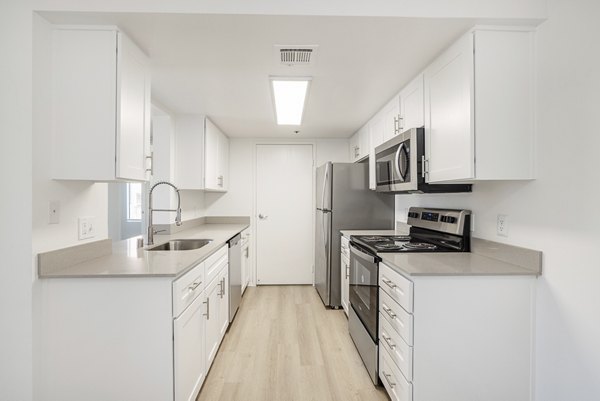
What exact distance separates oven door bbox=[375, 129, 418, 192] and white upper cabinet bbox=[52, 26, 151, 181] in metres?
1.76

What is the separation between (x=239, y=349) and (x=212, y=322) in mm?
463

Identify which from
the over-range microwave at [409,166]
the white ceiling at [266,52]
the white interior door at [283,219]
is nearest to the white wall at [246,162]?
the white interior door at [283,219]

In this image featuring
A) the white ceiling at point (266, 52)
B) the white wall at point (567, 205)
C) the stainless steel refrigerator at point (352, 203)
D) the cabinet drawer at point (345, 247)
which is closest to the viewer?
the white wall at point (567, 205)

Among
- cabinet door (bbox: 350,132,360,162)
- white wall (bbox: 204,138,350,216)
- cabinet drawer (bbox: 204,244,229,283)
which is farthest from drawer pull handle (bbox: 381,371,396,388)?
white wall (bbox: 204,138,350,216)

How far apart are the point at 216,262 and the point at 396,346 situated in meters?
1.42

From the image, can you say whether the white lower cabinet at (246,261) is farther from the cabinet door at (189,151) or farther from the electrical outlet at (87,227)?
the electrical outlet at (87,227)

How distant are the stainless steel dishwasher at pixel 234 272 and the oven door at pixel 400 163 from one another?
155 centimetres

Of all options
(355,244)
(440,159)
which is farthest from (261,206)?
(440,159)

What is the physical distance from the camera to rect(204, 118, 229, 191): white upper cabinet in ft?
11.2

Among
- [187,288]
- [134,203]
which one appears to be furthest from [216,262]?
[134,203]

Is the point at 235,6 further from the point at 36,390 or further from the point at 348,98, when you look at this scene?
the point at 36,390

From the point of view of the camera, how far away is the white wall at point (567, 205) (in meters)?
1.34

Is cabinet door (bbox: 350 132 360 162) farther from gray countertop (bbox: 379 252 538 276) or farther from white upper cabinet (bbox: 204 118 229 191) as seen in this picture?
gray countertop (bbox: 379 252 538 276)

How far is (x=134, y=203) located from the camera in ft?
17.8
